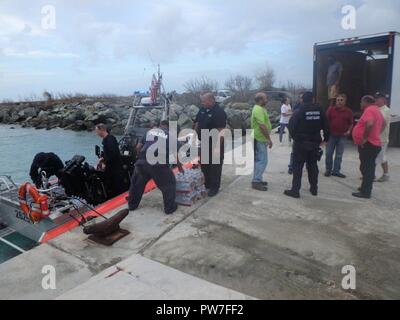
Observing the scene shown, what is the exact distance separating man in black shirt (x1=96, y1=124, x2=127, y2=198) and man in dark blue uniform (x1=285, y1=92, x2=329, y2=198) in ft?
9.03

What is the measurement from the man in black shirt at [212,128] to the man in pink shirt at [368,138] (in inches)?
76.6

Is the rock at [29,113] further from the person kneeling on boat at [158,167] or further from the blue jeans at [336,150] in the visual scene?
the blue jeans at [336,150]

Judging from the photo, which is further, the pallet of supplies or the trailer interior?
the trailer interior

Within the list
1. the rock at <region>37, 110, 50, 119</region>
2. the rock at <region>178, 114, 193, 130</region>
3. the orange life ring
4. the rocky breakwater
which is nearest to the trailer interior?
the orange life ring

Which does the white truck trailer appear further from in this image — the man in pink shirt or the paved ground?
the paved ground

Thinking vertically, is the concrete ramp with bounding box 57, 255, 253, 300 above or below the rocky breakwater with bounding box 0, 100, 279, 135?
below

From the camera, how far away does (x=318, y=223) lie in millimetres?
4223

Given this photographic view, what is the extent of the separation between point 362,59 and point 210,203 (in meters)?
7.25

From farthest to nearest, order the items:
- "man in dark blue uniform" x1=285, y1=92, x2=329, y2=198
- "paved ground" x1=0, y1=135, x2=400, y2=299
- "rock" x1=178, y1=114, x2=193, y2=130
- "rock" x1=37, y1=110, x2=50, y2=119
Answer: "rock" x1=37, y1=110, x2=50, y2=119 < "rock" x1=178, y1=114, x2=193, y2=130 < "man in dark blue uniform" x1=285, y1=92, x2=329, y2=198 < "paved ground" x1=0, y1=135, x2=400, y2=299

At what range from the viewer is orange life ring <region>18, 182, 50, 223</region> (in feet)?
14.4

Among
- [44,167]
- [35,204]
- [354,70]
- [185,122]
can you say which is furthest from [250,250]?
[185,122]

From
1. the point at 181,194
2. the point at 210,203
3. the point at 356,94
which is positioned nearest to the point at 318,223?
the point at 210,203

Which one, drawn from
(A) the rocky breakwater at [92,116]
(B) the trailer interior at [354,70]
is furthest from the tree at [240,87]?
(B) the trailer interior at [354,70]
